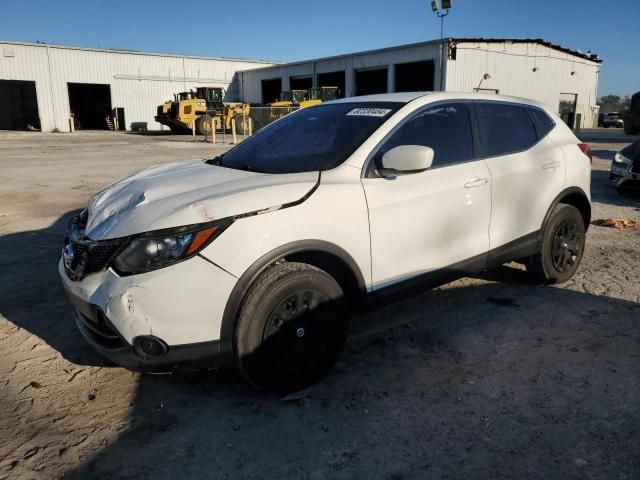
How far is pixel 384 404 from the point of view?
2781 mm

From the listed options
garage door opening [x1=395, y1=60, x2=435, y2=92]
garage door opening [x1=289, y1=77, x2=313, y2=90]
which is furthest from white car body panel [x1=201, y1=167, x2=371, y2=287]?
garage door opening [x1=289, y1=77, x2=313, y2=90]

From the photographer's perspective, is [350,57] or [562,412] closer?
[562,412]

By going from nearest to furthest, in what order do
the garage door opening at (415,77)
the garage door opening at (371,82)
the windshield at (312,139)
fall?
the windshield at (312,139)
the garage door opening at (415,77)
the garage door opening at (371,82)

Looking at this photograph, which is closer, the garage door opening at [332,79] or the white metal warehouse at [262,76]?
the white metal warehouse at [262,76]

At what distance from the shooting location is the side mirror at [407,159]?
2.96 m

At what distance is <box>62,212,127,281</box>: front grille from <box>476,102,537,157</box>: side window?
105 inches

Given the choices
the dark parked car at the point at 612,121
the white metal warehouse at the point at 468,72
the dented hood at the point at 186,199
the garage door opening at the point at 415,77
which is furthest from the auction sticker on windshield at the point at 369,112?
the dark parked car at the point at 612,121

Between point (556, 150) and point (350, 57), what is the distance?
31389mm

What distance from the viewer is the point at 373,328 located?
375 cm

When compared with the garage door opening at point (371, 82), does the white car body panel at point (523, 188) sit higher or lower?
lower

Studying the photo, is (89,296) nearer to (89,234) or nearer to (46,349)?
(89,234)

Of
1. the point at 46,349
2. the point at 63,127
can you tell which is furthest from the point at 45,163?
the point at 63,127

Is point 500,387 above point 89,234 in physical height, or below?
below

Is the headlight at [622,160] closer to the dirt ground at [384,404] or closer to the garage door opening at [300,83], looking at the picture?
the dirt ground at [384,404]
